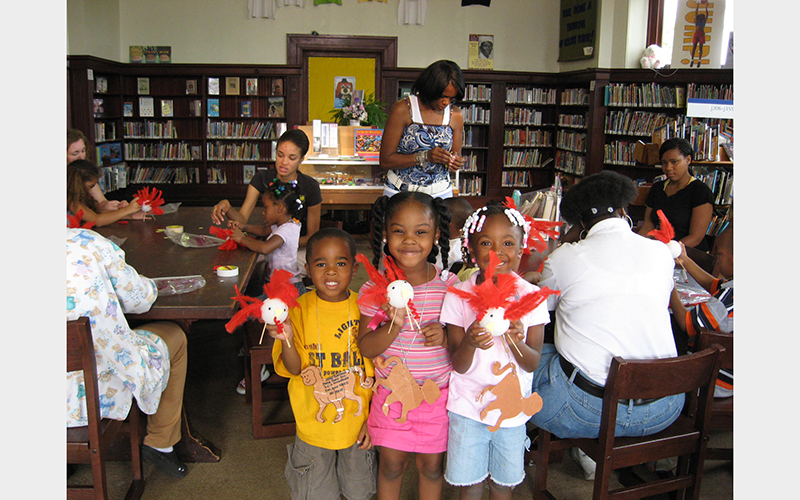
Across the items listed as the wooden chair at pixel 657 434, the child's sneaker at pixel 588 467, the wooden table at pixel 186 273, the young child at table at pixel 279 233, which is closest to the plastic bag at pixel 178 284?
the wooden table at pixel 186 273

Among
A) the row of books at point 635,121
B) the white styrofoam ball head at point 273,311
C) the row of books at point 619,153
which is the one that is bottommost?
the white styrofoam ball head at point 273,311

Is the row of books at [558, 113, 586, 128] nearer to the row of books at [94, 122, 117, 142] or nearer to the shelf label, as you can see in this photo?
the shelf label

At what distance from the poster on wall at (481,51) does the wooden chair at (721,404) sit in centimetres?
753

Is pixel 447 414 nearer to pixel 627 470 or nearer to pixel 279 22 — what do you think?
pixel 627 470

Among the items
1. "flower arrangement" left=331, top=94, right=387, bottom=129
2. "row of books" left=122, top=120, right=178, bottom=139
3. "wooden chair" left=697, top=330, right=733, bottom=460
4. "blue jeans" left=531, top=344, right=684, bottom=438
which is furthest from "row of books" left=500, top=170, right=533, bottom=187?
"blue jeans" left=531, top=344, right=684, bottom=438

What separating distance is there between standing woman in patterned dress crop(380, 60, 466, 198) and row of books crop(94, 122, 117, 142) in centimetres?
681

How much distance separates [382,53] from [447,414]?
7.88 m

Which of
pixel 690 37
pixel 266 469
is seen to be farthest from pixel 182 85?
pixel 266 469

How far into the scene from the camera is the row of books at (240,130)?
8984 millimetres

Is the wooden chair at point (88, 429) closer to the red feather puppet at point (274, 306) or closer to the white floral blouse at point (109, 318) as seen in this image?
the white floral blouse at point (109, 318)

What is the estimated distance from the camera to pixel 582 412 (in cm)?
177

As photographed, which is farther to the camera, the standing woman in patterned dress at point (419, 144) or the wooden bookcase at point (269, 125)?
the wooden bookcase at point (269, 125)

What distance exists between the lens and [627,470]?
7.29 feet

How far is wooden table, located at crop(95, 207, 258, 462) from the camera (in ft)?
6.34
